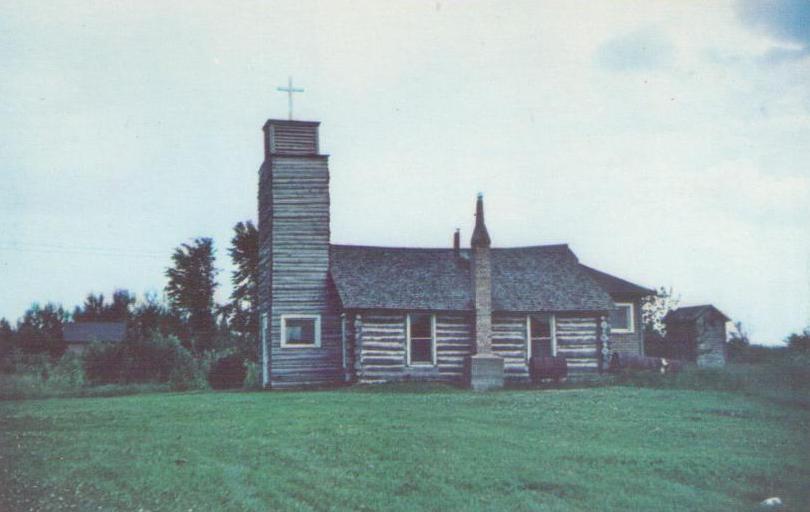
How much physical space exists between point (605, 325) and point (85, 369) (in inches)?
877

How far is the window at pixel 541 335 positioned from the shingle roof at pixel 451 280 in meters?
0.64

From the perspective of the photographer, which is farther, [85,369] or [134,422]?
[85,369]

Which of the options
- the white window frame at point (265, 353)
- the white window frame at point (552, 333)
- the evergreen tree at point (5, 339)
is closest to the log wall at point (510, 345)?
the white window frame at point (552, 333)

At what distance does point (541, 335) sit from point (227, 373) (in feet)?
46.6

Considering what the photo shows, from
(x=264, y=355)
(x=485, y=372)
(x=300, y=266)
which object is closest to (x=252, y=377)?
(x=264, y=355)

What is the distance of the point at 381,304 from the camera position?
3219cm

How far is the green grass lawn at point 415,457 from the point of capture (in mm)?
11141

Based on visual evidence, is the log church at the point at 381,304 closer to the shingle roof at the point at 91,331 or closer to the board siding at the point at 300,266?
the board siding at the point at 300,266

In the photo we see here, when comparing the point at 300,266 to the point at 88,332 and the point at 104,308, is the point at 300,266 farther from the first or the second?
the point at 104,308

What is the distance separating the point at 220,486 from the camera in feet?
38.9

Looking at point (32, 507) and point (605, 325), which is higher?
point (605, 325)

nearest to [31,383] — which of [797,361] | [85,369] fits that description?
[85,369]

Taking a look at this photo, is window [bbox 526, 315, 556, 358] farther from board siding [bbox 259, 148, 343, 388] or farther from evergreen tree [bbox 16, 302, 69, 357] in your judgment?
evergreen tree [bbox 16, 302, 69, 357]

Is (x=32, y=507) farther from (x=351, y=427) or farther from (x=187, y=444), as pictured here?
(x=351, y=427)
